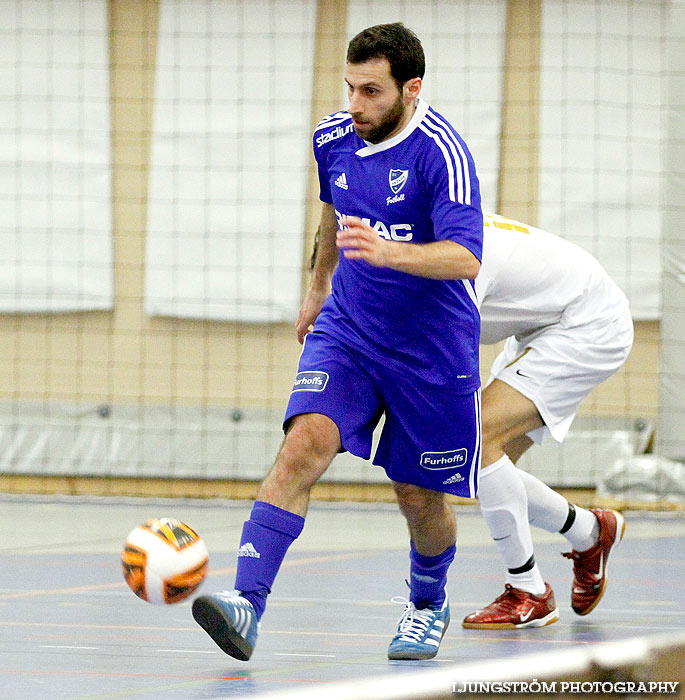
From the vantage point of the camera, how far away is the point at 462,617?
185 inches

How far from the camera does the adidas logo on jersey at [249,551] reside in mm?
3445

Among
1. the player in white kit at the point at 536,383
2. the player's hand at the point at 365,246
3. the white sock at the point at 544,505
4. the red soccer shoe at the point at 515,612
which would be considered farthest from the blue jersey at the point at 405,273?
the white sock at the point at 544,505

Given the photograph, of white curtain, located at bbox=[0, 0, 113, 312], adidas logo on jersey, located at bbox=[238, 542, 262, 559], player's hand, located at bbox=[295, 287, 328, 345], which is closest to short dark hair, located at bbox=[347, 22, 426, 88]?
player's hand, located at bbox=[295, 287, 328, 345]

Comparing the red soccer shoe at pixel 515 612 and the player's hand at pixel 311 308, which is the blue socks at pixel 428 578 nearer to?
the red soccer shoe at pixel 515 612

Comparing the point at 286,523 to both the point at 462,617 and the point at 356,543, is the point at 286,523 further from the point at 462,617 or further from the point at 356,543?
the point at 356,543

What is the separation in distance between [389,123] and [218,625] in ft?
4.49

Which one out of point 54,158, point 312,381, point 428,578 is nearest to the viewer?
point 312,381

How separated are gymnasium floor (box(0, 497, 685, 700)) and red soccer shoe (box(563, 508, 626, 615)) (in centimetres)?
7

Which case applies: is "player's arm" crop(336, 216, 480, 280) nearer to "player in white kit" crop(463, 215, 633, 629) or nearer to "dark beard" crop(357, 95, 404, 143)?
"dark beard" crop(357, 95, 404, 143)

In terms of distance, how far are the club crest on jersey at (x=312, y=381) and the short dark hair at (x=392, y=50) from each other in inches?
31.4

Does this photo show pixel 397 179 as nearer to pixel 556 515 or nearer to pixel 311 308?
pixel 311 308

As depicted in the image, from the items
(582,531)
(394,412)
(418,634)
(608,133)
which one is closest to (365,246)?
(394,412)

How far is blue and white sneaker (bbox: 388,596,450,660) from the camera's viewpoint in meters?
3.63

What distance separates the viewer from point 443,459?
3684 mm
